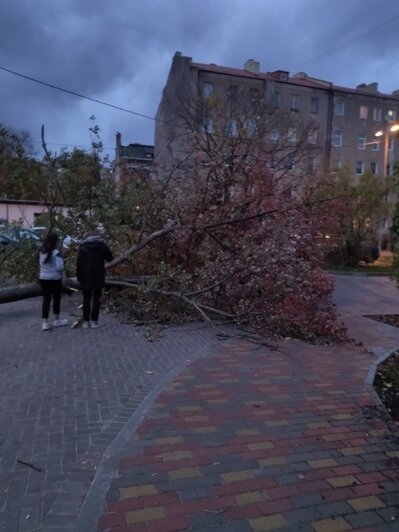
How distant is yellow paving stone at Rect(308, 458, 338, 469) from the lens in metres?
3.38

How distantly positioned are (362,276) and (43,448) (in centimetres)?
1576

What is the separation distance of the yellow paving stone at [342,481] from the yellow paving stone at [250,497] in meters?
0.48

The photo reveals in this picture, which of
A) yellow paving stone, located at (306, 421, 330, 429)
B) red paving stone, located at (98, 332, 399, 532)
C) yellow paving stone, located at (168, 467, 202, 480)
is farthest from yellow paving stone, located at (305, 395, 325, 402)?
yellow paving stone, located at (168, 467, 202, 480)

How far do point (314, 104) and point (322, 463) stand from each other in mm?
51949

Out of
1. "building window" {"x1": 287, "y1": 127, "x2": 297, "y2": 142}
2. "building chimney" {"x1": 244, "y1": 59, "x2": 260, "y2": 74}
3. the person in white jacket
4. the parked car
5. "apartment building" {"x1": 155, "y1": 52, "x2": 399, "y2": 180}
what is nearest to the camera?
the person in white jacket

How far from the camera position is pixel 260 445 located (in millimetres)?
3652

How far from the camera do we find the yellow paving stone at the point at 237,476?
3129 mm

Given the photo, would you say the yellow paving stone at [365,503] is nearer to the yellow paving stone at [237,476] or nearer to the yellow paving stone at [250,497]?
the yellow paving stone at [250,497]

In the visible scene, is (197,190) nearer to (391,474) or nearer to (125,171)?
(125,171)

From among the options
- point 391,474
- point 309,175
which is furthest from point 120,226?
point 309,175

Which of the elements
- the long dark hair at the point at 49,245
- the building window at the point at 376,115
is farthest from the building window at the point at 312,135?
the long dark hair at the point at 49,245

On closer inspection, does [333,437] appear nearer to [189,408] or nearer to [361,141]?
[189,408]

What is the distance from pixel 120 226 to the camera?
9.55 meters

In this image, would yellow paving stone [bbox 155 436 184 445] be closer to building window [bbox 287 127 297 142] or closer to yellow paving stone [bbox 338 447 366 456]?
yellow paving stone [bbox 338 447 366 456]
